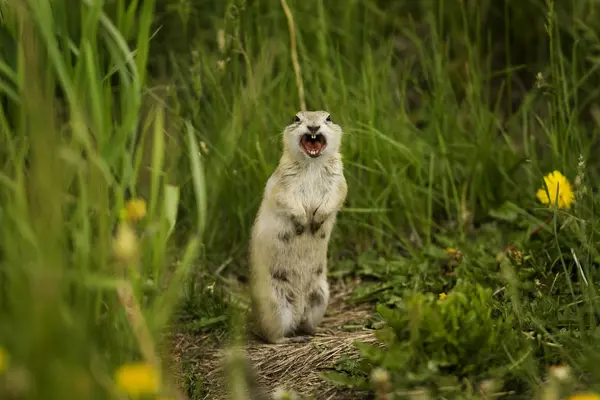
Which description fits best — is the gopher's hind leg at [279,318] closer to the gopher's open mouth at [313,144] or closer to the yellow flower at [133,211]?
the gopher's open mouth at [313,144]

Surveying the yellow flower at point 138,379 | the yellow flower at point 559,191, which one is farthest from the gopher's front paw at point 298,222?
the yellow flower at point 138,379

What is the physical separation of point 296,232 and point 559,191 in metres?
1.21

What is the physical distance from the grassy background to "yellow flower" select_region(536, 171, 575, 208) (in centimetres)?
8

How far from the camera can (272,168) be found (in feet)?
16.9

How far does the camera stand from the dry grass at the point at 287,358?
382 centimetres

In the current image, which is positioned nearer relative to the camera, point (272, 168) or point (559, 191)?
point (559, 191)

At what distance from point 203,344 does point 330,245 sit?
1.12 metres

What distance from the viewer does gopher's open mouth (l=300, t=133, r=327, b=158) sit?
4.49 metres

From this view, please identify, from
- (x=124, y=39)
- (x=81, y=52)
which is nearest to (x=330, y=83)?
(x=124, y=39)

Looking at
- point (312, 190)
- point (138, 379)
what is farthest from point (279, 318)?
point (138, 379)

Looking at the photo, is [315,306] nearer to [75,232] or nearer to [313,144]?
[313,144]

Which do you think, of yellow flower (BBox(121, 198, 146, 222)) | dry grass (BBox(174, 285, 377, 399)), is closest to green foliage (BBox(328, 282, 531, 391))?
dry grass (BBox(174, 285, 377, 399))

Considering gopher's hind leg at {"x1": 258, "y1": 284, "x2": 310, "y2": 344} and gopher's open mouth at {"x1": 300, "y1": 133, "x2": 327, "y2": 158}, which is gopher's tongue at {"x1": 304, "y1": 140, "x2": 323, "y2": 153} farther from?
gopher's hind leg at {"x1": 258, "y1": 284, "x2": 310, "y2": 344}

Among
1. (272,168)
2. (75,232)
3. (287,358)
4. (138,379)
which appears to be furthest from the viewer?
(272,168)
